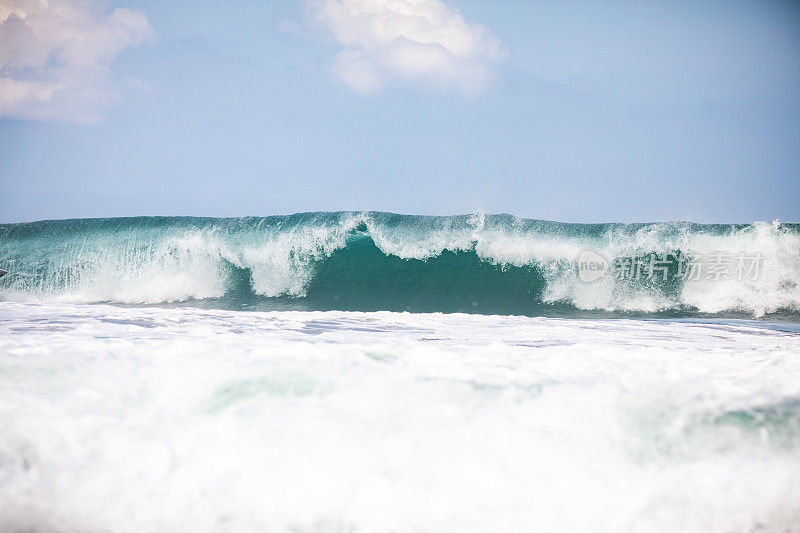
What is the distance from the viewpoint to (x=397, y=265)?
988cm

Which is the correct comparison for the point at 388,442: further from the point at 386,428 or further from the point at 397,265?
the point at 397,265

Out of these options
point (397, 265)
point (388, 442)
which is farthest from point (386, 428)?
point (397, 265)

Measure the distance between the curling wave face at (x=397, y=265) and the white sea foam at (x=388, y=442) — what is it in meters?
6.05

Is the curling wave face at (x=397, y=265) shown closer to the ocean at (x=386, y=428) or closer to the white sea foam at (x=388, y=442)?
the ocean at (x=386, y=428)

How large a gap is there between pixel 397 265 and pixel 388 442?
26.7 ft

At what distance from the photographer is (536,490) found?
63.9 inches

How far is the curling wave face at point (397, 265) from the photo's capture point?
28.8ft

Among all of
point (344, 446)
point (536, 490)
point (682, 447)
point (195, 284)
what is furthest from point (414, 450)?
point (195, 284)

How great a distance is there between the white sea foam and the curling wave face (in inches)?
238

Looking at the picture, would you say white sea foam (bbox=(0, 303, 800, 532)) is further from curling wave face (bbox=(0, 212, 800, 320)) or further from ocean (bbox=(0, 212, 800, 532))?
curling wave face (bbox=(0, 212, 800, 320))

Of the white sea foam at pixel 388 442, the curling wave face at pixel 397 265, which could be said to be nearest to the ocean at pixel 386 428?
the white sea foam at pixel 388 442

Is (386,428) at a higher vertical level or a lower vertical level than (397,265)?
lower

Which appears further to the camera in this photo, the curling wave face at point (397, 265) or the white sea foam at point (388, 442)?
the curling wave face at point (397, 265)

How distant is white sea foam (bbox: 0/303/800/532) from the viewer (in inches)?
62.6
